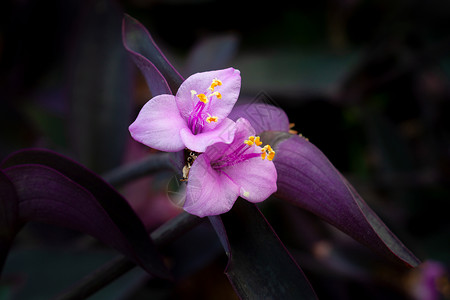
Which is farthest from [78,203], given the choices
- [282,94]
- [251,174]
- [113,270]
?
[282,94]

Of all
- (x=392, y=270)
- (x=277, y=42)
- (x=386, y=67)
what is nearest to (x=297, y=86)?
(x=277, y=42)

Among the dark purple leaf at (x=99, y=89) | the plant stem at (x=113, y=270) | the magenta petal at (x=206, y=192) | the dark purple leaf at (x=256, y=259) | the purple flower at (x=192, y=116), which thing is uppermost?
the purple flower at (x=192, y=116)

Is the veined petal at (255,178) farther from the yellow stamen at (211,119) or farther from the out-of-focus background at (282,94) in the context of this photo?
the out-of-focus background at (282,94)

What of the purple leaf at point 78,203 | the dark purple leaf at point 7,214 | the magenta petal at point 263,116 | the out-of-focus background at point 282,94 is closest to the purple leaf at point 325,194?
the magenta petal at point 263,116

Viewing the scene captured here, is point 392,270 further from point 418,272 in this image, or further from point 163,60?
point 163,60

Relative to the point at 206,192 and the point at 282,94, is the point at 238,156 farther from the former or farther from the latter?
the point at 282,94
